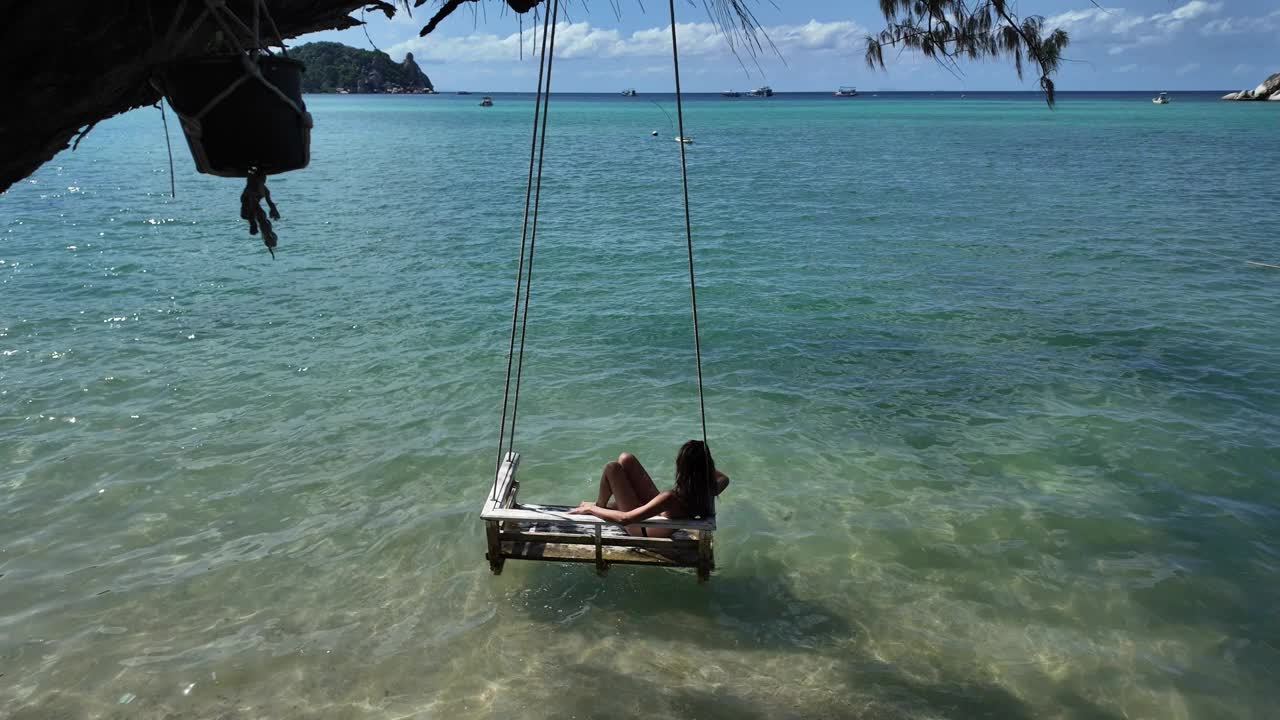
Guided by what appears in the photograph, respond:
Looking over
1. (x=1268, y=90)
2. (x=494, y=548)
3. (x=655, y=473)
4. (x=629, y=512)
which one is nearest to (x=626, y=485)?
(x=629, y=512)

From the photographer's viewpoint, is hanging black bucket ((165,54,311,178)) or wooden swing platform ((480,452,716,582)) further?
wooden swing platform ((480,452,716,582))

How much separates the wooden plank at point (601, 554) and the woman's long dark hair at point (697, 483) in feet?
0.68

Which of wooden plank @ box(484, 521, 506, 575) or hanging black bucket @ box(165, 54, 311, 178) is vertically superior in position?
hanging black bucket @ box(165, 54, 311, 178)

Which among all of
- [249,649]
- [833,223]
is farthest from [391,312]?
[833,223]

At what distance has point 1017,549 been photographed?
5301 millimetres

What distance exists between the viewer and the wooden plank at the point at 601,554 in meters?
4.07

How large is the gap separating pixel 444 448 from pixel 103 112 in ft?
15.4

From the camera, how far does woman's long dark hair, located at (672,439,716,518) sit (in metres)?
4.09

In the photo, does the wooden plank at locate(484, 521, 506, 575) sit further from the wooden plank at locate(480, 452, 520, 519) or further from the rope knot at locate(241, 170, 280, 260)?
the rope knot at locate(241, 170, 280, 260)

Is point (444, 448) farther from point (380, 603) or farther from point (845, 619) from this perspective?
point (845, 619)

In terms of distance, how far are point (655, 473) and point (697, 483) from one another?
2.36m

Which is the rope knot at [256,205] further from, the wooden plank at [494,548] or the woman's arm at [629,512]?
the woman's arm at [629,512]

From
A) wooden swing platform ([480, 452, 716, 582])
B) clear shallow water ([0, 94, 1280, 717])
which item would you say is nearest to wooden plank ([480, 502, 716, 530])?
wooden swing platform ([480, 452, 716, 582])

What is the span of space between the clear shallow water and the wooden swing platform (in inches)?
23.6
